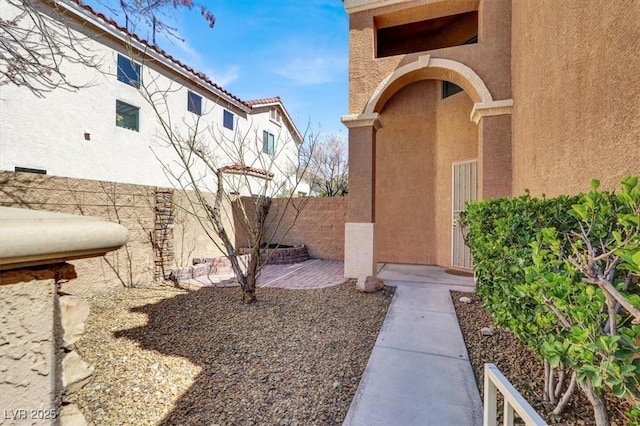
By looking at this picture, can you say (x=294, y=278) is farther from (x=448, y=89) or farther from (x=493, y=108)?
(x=448, y=89)

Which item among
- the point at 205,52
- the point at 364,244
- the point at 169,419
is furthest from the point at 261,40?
the point at 169,419

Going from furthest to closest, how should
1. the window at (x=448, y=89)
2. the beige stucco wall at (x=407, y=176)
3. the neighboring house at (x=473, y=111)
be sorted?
the beige stucco wall at (x=407, y=176), the window at (x=448, y=89), the neighboring house at (x=473, y=111)

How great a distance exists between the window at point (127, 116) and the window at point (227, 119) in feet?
15.2

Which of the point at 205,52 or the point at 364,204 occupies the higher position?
the point at 205,52

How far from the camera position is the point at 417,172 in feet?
29.1

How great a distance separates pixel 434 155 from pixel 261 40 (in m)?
6.40

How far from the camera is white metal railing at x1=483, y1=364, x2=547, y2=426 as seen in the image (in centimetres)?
130

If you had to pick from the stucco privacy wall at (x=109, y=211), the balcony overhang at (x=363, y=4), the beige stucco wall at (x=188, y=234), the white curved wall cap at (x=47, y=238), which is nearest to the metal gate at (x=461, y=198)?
the balcony overhang at (x=363, y=4)

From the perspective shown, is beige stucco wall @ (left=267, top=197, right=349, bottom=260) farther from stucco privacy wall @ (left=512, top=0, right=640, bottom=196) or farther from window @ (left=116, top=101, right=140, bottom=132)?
window @ (left=116, top=101, right=140, bottom=132)

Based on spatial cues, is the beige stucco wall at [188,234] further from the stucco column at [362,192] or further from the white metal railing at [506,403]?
the white metal railing at [506,403]

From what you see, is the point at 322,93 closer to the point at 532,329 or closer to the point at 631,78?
the point at 631,78

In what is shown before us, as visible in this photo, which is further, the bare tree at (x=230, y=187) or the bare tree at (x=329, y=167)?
the bare tree at (x=329, y=167)

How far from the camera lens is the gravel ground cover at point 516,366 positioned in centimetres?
241

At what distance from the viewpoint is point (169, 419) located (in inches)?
103
